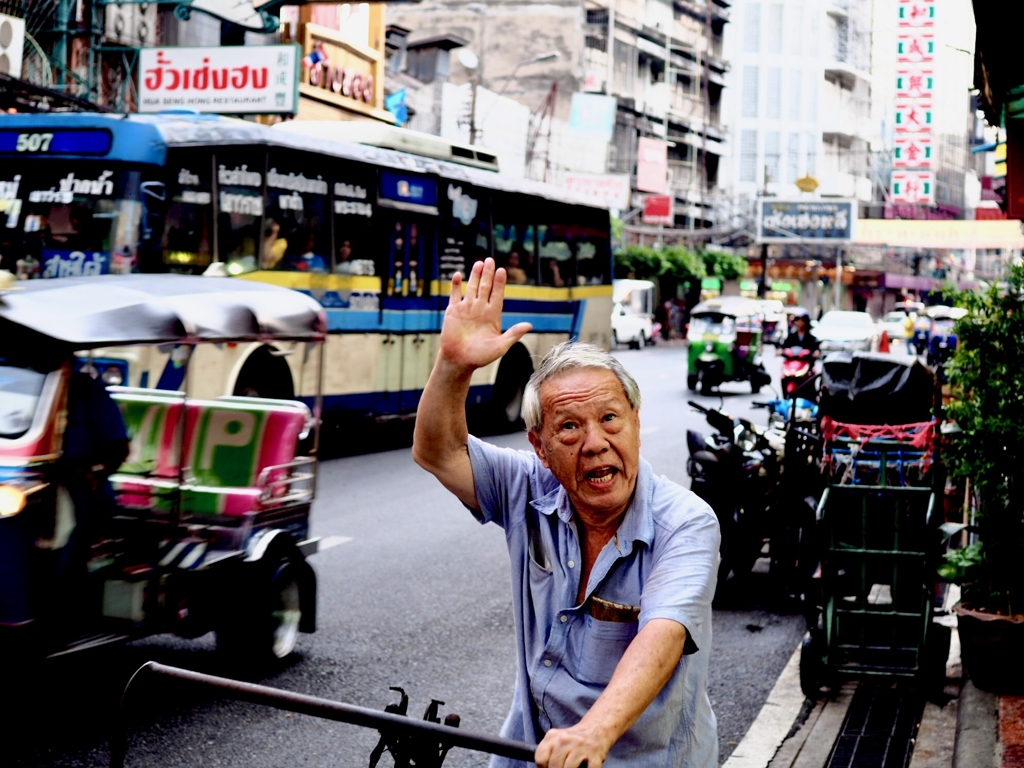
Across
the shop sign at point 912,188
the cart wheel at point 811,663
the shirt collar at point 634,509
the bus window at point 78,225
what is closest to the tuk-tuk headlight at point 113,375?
the cart wheel at point 811,663

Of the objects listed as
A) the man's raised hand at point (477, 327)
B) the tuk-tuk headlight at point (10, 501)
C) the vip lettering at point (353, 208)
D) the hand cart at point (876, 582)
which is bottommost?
the hand cart at point (876, 582)

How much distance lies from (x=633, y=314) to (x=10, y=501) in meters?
42.1

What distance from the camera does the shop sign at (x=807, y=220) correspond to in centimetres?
5697

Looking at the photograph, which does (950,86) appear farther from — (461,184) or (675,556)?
(675,556)

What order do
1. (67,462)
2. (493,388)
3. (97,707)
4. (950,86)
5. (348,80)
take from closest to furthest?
(67,462), (97,707), (493,388), (348,80), (950,86)

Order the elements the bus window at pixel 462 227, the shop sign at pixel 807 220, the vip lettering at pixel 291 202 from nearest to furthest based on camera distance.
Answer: the vip lettering at pixel 291 202 → the bus window at pixel 462 227 → the shop sign at pixel 807 220

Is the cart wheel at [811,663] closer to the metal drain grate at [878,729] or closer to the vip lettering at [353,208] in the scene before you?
the metal drain grate at [878,729]

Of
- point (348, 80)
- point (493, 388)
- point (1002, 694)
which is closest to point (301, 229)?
point (493, 388)

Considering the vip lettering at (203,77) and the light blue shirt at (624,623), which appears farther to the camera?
the vip lettering at (203,77)

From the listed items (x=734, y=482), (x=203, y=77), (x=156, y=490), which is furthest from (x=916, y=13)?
(x=156, y=490)

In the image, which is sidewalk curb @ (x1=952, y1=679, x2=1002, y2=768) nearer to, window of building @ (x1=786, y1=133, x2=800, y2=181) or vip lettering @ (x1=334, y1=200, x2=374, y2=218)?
vip lettering @ (x1=334, y1=200, x2=374, y2=218)

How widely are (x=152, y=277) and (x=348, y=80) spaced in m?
25.2

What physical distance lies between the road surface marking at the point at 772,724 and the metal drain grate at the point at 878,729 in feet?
0.80

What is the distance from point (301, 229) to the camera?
14.3 metres
